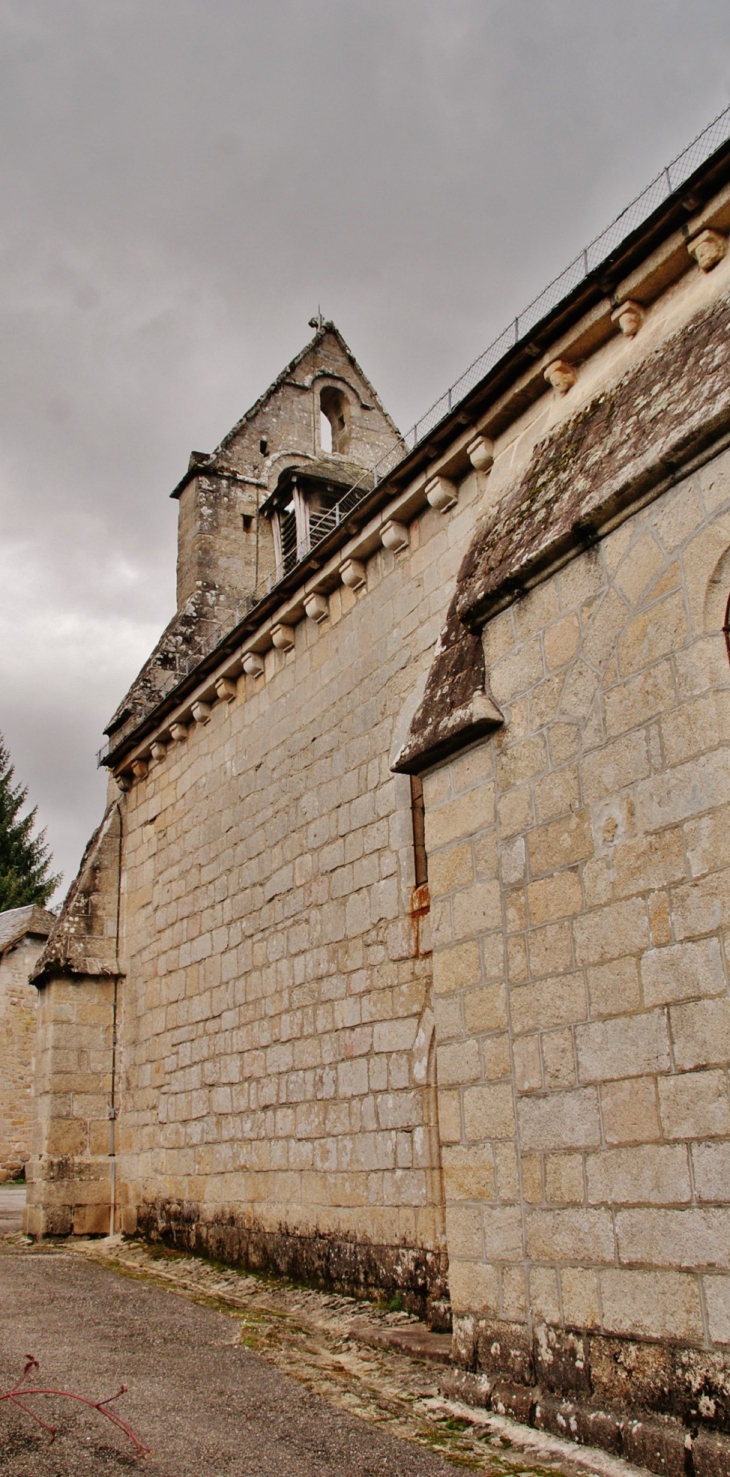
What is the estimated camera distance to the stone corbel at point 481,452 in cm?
632

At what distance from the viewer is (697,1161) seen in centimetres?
344

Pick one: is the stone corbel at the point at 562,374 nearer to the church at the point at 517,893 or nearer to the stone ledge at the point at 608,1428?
the church at the point at 517,893

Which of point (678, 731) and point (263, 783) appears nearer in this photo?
point (678, 731)

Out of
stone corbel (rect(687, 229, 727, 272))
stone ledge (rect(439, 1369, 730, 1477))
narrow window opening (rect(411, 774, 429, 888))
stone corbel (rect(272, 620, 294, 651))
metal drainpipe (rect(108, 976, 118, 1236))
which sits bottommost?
stone ledge (rect(439, 1369, 730, 1477))

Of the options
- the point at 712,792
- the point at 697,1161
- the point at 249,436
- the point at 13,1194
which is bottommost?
the point at 13,1194

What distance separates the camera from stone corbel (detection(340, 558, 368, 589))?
7758mm

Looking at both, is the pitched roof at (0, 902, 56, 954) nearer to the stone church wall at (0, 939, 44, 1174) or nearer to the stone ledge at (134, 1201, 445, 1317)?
the stone church wall at (0, 939, 44, 1174)

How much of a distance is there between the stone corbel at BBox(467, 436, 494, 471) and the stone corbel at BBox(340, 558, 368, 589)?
1.53 metres

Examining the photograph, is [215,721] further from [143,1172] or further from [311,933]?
[143,1172]

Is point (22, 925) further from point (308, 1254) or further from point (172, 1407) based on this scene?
point (172, 1407)

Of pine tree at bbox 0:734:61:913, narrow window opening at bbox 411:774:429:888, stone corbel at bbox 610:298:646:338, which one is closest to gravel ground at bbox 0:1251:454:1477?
narrow window opening at bbox 411:774:429:888

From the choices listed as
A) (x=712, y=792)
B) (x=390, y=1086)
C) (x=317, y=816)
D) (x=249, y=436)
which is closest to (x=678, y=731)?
(x=712, y=792)

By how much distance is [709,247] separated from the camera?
4.52 meters

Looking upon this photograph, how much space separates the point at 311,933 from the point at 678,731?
14.7 feet
